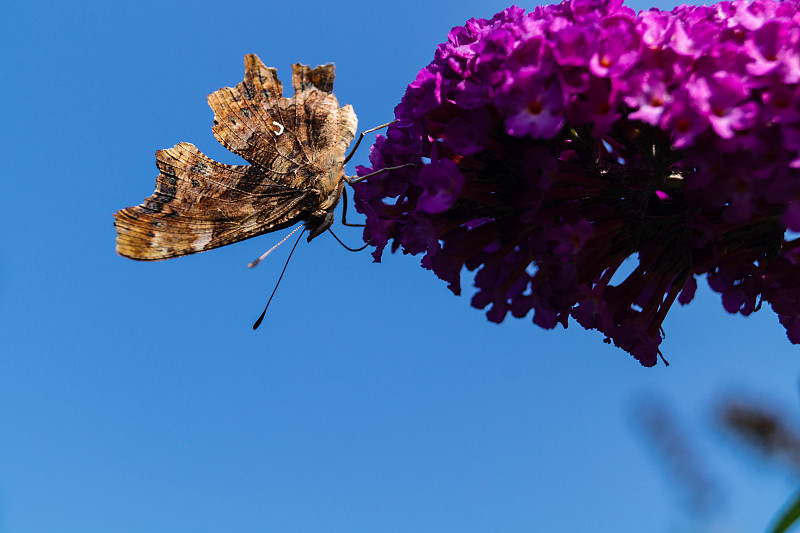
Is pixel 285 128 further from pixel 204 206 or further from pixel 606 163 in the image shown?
pixel 606 163

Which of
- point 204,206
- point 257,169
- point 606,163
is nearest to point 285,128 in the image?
point 257,169

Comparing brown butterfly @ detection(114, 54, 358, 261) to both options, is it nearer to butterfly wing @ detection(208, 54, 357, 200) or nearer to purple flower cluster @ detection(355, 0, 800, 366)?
butterfly wing @ detection(208, 54, 357, 200)

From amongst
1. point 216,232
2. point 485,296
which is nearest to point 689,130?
point 485,296

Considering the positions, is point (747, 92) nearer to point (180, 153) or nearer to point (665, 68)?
point (665, 68)

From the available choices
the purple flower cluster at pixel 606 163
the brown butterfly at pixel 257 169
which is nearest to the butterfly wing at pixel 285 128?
the brown butterfly at pixel 257 169

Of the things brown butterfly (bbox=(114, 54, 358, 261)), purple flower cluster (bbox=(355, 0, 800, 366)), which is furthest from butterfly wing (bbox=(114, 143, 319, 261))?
purple flower cluster (bbox=(355, 0, 800, 366))

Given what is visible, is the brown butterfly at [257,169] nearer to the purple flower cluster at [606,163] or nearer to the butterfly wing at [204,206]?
the butterfly wing at [204,206]
